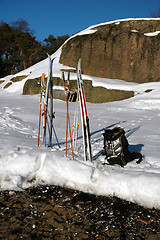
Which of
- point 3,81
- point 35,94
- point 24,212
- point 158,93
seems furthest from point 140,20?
point 24,212

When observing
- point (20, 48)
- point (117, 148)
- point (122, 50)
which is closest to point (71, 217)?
point (117, 148)

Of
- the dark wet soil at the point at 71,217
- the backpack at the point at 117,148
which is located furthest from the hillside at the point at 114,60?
the dark wet soil at the point at 71,217

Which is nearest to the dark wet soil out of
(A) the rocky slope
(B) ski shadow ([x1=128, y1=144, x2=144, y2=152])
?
(B) ski shadow ([x1=128, y1=144, x2=144, y2=152])

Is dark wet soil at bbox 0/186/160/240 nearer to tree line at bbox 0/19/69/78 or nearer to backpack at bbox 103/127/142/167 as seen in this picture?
backpack at bbox 103/127/142/167

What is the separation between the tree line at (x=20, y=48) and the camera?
2439cm

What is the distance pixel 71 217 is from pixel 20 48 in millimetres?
25682

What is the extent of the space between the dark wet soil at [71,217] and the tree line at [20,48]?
2323cm

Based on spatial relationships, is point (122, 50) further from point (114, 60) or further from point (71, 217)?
point (71, 217)

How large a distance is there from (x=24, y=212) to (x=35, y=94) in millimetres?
13019

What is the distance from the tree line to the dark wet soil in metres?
23.2

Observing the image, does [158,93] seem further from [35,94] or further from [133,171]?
[133,171]

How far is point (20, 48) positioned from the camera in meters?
24.6

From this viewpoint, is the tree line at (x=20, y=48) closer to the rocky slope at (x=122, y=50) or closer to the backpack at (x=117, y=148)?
the rocky slope at (x=122, y=50)

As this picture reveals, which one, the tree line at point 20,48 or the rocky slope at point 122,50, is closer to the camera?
the rocky slope at point 122,50
